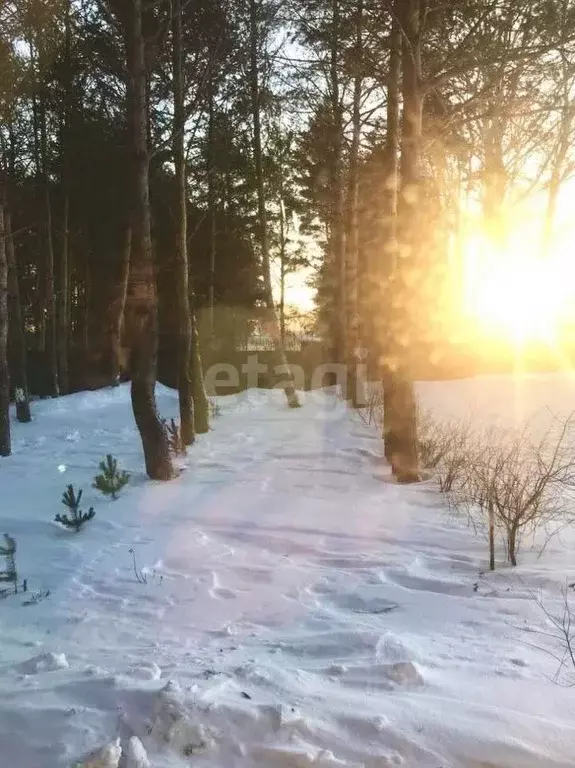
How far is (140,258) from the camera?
669 centimetres

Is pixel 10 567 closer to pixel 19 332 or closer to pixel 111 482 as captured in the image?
pixel 111 482

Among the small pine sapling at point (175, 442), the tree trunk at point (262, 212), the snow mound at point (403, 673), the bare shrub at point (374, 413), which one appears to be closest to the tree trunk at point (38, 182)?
the tree trunk at point (262, 212)

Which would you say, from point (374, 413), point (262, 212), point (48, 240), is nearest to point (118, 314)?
point (48, 240)

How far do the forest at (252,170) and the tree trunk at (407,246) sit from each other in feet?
0.07

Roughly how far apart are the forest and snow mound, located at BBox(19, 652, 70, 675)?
13.1 feet

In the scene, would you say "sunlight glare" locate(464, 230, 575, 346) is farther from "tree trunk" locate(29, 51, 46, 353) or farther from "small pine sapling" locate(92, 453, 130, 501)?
"small pine sapling" locate(92, 453, 130, 501)

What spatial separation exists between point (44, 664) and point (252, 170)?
16170 millimetres

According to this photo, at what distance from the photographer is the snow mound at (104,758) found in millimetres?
2084

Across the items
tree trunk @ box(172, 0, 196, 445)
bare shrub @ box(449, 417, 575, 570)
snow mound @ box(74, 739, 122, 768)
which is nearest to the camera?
snow mound @ box(74, 739, 122, 768)

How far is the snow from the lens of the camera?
2.21 m

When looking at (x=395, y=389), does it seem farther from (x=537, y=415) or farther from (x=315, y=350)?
(x=315, y=350)

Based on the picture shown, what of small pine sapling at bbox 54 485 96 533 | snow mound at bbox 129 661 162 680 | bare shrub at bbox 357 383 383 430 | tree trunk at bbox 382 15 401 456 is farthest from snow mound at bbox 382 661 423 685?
bare shrub at bbox 357 383 383 430

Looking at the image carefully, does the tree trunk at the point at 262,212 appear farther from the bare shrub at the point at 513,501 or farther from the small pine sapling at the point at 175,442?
the bare shrub at the point at 513,501

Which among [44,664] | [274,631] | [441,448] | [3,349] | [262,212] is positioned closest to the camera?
[44,664]
